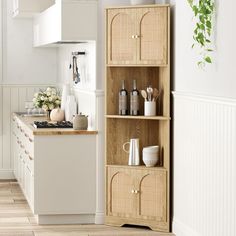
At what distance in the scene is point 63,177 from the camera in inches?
244

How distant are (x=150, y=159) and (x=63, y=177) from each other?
78 centimetres

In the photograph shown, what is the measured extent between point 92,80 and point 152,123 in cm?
67

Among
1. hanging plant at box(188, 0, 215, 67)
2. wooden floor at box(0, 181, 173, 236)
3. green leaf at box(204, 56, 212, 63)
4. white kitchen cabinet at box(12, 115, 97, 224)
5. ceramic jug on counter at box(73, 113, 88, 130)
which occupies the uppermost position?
hanging plant at box(188, 0, 215, 67)

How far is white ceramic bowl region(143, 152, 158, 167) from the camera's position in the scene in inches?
234

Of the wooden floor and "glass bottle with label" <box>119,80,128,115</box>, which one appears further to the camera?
"glass bottle with label" <box>119,80,128,115</box>

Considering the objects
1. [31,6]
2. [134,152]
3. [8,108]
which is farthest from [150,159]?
[8,108]

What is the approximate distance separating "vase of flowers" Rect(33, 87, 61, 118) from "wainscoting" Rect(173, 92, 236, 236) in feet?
7.93

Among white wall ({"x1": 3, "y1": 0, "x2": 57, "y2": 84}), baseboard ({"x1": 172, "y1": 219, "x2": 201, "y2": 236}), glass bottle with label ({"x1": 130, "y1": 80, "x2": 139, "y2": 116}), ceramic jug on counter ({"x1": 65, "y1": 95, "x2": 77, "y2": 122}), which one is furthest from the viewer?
→ white wall ({"x1": 3, "y1": 0, "x2": 57, "y2": 84})

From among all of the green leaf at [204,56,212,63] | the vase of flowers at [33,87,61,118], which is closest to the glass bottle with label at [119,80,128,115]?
the green leaf at [204,56,212,63]

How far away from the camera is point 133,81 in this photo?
6133 millimetres

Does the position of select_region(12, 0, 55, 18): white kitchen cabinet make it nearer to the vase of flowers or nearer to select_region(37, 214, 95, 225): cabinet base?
the vase of flowers

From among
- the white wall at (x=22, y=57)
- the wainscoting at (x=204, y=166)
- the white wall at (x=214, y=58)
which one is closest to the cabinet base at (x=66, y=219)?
the wainscoting at (x=204, y=166)

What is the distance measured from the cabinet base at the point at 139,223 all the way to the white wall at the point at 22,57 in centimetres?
296

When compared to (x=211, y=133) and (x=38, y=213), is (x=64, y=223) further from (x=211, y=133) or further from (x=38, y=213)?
(x=211, y=133)
